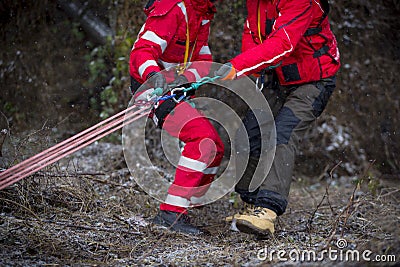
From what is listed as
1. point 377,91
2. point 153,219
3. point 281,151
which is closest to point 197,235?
point 153,219

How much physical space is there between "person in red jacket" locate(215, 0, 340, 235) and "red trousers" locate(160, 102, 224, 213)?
14.1 inches

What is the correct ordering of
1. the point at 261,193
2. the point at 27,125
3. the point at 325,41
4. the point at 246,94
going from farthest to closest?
the point at 27,125 → the point at 246,94 → the point at 325,41 → the point at 261,193

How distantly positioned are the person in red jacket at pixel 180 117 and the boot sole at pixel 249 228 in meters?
0.46

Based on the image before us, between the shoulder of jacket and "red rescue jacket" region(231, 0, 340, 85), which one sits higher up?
the shoulder of jacket

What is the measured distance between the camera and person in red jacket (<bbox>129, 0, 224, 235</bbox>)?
3.91m

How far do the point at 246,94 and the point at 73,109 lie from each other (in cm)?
340

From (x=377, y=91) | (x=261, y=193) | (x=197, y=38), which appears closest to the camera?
(x=261, y=193)

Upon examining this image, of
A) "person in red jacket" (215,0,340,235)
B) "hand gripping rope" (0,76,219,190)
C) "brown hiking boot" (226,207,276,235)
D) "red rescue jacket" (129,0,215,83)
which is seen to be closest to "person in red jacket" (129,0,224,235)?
"red rescue jacket" (129,0,215,83)

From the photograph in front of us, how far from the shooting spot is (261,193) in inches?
147

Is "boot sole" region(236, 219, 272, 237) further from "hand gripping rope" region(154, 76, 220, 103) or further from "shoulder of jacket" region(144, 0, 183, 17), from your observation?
"shoulder of jacket" region(144, 0, 183, 17)

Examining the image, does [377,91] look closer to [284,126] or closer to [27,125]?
[284,126]

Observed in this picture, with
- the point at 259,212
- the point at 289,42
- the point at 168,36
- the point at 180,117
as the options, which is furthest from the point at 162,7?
the point at 259,212

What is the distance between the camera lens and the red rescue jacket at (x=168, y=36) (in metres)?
3.96

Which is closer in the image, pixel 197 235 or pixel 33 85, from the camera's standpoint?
pixel 197 235
